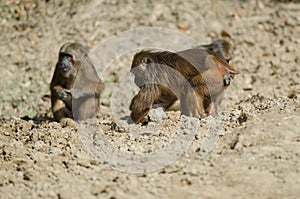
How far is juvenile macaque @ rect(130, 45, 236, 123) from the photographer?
323 inches

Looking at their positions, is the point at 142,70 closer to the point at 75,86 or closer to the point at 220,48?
the point at 75,86

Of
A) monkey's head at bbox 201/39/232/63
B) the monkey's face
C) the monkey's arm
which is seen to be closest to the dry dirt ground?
the monkey's arm

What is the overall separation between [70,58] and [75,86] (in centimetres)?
43

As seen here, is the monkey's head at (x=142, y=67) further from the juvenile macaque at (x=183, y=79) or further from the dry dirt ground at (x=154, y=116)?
the dry dirt ground at (x=154, y=116)

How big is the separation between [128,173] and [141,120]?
2.02m

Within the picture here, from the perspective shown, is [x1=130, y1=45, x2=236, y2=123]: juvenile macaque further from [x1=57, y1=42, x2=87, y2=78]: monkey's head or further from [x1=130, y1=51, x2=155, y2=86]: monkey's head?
[x1=57, y1=42, x2=87, y2=78]: monkey's head

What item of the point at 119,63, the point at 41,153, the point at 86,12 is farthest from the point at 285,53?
the point at 41,153

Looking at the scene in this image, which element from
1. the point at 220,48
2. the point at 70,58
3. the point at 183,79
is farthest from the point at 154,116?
the point at 220,48

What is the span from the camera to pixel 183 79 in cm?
828

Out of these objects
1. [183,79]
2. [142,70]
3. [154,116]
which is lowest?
[154,116]

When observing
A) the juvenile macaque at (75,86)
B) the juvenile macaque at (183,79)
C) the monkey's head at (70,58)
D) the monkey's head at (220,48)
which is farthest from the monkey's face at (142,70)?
the monkey's head at (220,48)

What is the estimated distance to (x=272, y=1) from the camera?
Result: 13.9m

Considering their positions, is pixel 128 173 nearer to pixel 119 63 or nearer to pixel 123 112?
pixel 123 112

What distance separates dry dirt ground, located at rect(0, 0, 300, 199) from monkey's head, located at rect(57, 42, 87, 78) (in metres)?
0.83
